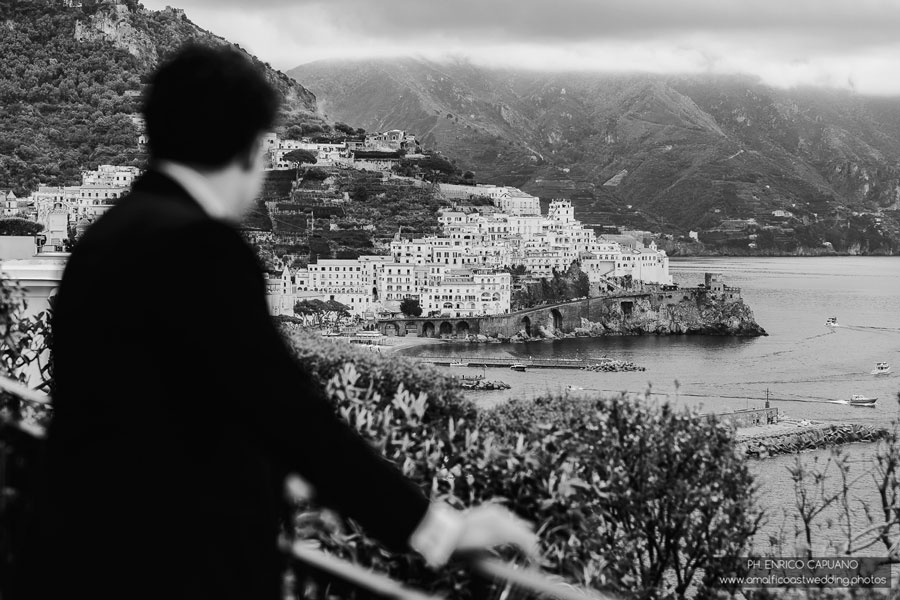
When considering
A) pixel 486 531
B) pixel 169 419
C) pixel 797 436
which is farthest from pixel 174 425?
pixel 797 436

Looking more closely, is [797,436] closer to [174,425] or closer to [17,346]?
[17,346]

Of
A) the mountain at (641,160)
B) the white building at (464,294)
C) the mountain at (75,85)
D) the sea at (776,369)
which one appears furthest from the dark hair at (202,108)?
the mountain at (641,160)

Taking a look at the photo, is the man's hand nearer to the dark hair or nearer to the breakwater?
the dark hair

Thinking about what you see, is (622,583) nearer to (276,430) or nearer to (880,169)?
(276,430)

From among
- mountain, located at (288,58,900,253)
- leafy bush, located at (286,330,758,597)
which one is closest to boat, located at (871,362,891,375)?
leafy bush, located at (286,330,758,597)

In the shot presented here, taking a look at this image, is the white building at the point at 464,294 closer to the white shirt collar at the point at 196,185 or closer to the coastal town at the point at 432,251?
the coastal town at the point at 432,251

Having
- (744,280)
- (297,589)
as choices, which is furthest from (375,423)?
(744,280)
